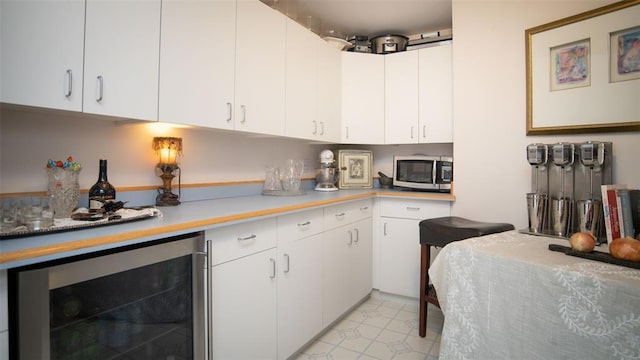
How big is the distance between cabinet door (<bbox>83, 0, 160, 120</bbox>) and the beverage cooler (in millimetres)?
599

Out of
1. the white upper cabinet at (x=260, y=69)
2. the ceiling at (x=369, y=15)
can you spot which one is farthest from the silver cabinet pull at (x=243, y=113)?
the ceiling at (x=369, y=15)

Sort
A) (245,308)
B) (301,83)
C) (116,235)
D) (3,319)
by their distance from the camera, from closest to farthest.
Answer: (3,319) < (116,235) < (245,308) < (301,83)

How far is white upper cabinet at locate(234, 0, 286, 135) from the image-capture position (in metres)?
1.78

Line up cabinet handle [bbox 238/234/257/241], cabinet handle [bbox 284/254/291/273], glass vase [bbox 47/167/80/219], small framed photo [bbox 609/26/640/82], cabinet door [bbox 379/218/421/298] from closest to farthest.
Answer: glass vase [bbox 47/167/80/219] → cabinet handle [bbox 238/234/257/241] → small framed photo [bbox 609/26/640/82] → cabinet handle [bbox 284/254/291/273] → cabinet door [bbox 379/218/421/298]

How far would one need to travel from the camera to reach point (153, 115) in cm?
137

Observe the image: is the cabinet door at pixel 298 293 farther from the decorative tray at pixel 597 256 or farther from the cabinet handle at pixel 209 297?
the decorative tray at pixel 597 256

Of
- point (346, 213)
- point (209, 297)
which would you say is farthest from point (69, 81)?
point (346, 213)

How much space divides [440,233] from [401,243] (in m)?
0.64

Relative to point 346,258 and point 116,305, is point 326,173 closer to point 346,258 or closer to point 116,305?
point 346,258

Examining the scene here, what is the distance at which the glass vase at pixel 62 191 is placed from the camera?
3.97 ft

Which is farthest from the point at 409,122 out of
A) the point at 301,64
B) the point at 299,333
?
the point at 299,333

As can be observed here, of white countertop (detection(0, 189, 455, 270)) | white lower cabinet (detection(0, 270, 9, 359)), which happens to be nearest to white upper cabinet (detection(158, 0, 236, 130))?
white countertop (detection(0, 189, 455, 270))

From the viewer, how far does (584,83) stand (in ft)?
5.87

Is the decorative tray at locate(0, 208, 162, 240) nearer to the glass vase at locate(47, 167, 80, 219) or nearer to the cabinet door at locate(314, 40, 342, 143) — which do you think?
the glass vase at locate(47, 167, 80, 219)
